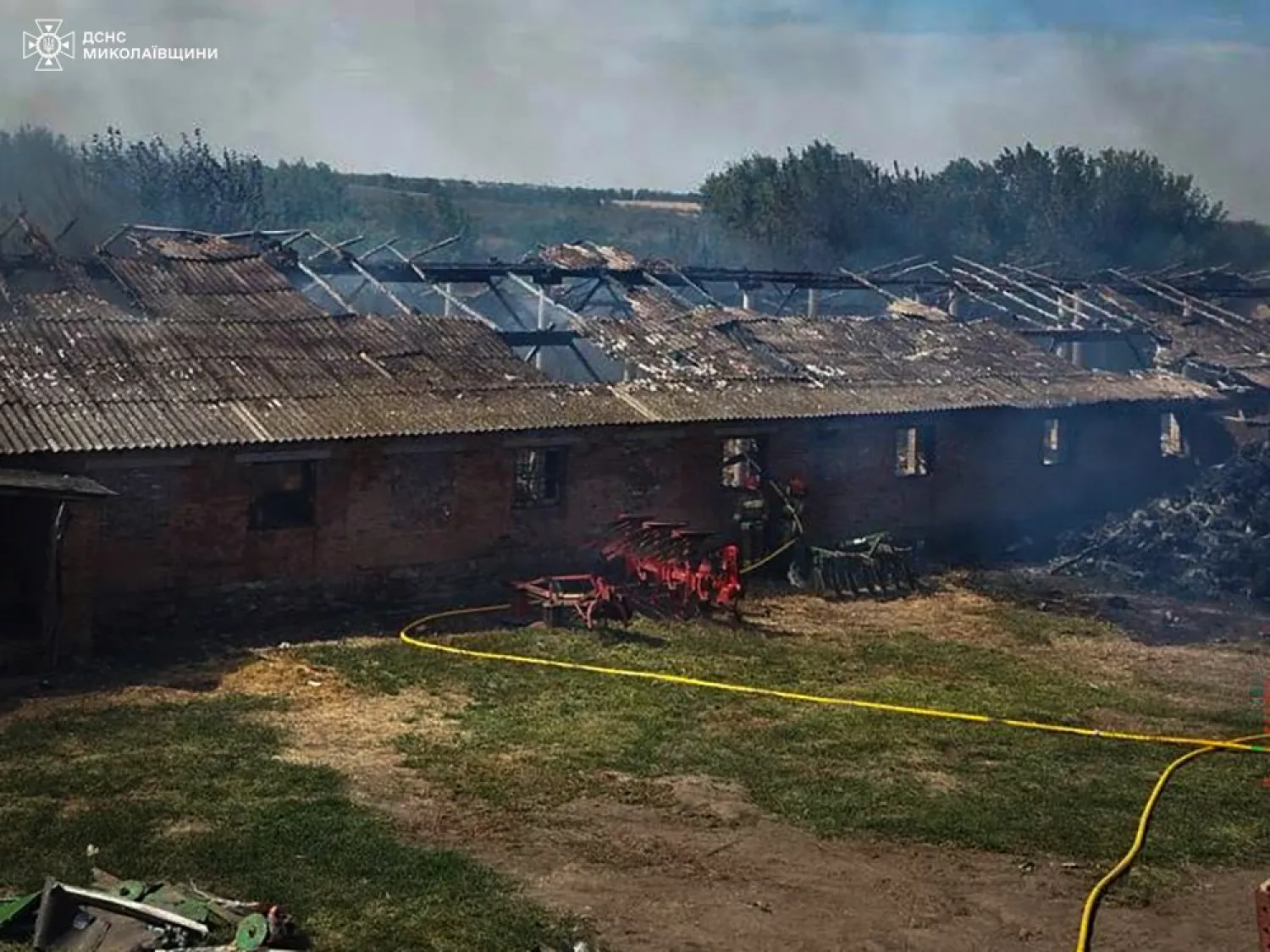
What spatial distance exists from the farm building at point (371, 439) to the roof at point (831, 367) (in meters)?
0.07

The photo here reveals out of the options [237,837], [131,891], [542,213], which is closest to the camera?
[131,891]

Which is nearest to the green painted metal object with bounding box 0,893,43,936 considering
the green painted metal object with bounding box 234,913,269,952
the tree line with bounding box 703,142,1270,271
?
the green painted metal object with bounding box 234,913,269,952

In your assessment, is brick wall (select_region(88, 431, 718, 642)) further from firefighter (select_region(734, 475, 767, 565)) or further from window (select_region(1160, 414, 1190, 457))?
window (select_region(1160, 414, 1190, 457))

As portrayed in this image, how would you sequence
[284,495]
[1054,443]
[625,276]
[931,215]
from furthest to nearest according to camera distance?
[931,215], [1054,443], [625,276], [284,495]

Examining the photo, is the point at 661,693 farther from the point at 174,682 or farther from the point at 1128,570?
the point at 1128,570

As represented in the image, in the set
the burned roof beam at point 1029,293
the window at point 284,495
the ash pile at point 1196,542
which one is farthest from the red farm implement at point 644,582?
the burned roof beam at point 1029,293

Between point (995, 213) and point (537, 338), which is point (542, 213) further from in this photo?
point (537, 338)

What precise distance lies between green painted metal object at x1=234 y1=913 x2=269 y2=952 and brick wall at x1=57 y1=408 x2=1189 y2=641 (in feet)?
27.4

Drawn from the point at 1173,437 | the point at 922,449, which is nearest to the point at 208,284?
the point at 922,449

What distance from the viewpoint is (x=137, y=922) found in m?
7.67

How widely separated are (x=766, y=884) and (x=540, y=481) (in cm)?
1111

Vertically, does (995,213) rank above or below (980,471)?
above

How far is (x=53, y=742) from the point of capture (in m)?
11.3

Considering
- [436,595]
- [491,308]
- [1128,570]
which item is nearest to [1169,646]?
[1128,570]
